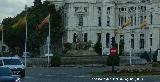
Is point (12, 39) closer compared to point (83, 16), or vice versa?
point (83, 16)

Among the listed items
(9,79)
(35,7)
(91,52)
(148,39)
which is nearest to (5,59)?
(9,79)

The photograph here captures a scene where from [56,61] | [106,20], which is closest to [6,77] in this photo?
[56,61]

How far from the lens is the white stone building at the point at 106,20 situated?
139625 mm

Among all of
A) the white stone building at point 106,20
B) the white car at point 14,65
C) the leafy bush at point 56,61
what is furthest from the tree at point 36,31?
the white car at point 14,65

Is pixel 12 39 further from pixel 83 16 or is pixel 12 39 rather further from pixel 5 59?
pixel 5 59

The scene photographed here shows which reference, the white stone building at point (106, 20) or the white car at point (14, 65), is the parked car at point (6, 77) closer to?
the white car at point (14, 65)

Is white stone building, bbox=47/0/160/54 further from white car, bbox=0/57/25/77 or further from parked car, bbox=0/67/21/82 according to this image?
parked car, bbox=0/67/21/82

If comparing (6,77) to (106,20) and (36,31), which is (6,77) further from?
(106,20)

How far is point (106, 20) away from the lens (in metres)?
143

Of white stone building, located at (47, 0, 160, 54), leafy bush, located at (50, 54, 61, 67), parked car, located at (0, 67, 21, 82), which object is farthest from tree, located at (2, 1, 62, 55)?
parked car, located at (0, 67, 21, 82)

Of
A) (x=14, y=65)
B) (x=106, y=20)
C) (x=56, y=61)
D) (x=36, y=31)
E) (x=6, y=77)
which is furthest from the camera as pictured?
(x=106, y=20)

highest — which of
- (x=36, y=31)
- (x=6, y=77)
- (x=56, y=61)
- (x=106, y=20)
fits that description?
(x=106, y=20)

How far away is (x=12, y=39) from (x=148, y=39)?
37449 mm

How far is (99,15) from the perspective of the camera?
14525 cm
